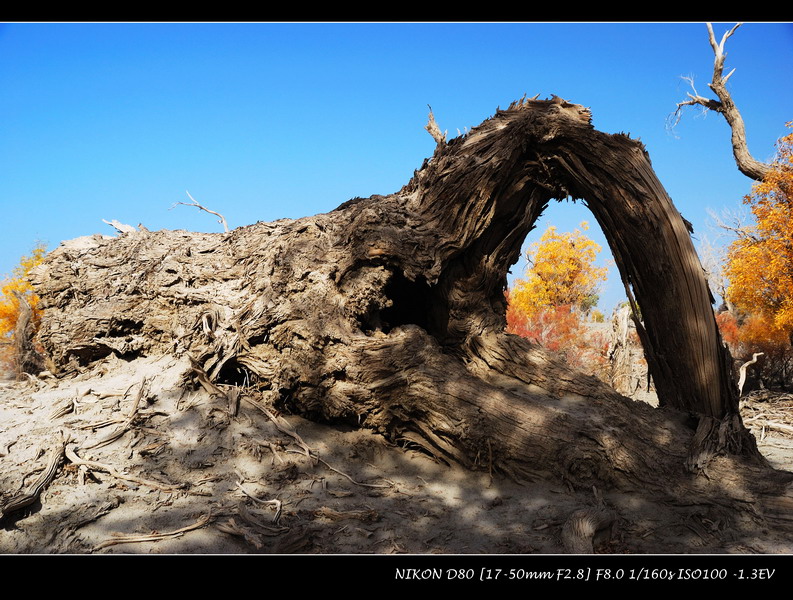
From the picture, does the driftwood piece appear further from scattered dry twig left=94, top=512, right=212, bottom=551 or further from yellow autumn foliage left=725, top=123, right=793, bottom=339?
yellow autumn foliage left=725, top=123, right=793, bottom=339

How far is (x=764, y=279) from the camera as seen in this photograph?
38.3 ft

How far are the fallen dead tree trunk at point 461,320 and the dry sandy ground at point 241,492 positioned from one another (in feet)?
0.93

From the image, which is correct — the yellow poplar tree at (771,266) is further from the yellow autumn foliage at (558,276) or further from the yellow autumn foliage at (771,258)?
the yellow autumn foliage at (558,276)

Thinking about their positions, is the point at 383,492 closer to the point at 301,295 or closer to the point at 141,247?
the point at 301,295

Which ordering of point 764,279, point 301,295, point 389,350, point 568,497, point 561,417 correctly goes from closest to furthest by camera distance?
point 568,497 → point 561,417 → point 389,350 → point 301,295 → point 764,279

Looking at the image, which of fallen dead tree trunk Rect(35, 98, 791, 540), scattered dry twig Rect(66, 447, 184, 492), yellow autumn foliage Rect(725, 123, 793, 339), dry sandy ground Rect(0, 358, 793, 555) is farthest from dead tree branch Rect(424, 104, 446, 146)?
yellow autumn foliage Rect(725, 123, 793, 339)

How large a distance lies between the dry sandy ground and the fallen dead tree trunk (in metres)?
0.28

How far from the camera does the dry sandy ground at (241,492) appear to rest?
12.5 ft

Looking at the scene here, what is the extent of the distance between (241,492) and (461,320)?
298 cm

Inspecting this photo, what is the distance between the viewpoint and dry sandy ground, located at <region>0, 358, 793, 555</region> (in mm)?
3795

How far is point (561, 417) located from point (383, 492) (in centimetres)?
164

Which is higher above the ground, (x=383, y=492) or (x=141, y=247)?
(x=141, y=247)

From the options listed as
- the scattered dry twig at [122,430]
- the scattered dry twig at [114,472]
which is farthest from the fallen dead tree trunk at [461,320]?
the scattered dry twig at [114,472]

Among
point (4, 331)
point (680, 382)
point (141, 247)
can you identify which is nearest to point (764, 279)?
point (680, 382)
